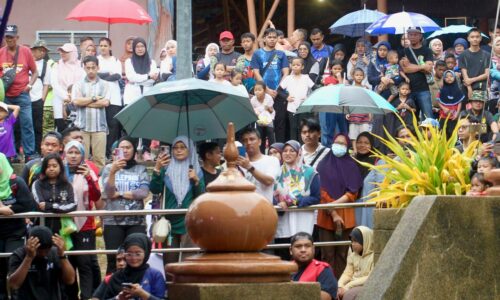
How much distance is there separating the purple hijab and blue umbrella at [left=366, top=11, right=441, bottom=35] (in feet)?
22.8

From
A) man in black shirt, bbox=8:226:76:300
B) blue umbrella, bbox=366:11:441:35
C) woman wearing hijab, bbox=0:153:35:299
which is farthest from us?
blue umbrella, bbox=366:11:441:35

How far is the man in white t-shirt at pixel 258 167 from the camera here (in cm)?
1420

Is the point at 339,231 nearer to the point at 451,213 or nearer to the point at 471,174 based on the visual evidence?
the point at 471,174

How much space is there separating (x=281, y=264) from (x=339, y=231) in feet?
24.7

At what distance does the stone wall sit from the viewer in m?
8.81

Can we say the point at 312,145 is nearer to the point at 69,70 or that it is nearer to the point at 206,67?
the point at 206,67

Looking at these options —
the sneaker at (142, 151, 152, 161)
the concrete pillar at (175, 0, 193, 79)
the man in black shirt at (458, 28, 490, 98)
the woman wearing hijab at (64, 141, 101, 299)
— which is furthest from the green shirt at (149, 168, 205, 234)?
the man in black shirt at (458, 28, 490, 98)

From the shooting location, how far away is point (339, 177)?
15703 mm

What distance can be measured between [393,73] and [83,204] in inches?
316

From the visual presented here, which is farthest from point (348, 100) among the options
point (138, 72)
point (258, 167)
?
point (138, 72)

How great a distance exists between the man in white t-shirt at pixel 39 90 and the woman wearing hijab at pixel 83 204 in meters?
5.62

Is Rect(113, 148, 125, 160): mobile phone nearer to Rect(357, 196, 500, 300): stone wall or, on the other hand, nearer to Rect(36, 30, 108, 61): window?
Rect(357, 196, 500, 300): stone wall


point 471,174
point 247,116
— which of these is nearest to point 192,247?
point 247,116

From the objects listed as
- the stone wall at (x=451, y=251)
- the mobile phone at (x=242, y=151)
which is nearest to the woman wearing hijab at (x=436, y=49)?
the mobile phone at (x=242, y=151)
